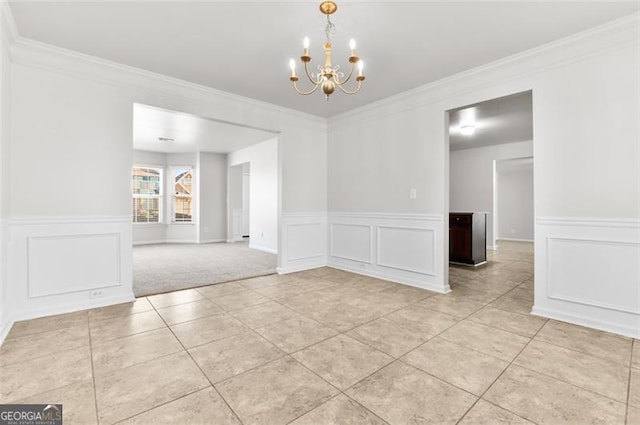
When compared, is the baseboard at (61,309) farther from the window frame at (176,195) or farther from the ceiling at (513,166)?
the ceiling at (513,166)

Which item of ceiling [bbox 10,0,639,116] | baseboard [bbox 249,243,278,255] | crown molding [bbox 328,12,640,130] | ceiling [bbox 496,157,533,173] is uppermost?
ceiling [bbox 10,0,639,116]

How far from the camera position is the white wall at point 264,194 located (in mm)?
6961

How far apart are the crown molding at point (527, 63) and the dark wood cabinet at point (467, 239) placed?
95.8 inches

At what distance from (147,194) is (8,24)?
21.9 ft

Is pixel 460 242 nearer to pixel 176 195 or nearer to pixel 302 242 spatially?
pixel 302 242

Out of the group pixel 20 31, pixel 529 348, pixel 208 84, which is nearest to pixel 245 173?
pixel 208 84

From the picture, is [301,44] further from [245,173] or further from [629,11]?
[245,173]

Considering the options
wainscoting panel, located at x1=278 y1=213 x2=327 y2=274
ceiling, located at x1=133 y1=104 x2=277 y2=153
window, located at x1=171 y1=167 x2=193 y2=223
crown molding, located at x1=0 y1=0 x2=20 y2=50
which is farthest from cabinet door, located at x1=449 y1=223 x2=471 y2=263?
window, located at x1=171 y1=167 x2=193 y2=223

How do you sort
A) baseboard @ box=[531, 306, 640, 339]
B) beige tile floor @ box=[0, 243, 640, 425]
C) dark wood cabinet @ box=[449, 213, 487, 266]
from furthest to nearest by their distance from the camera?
dark wood cabinet @ box=[449, 213, 487, 266], baseboard @ box=[531, 306, 640, 339], beige tile floor @ box=[0, 243, 640, 425]

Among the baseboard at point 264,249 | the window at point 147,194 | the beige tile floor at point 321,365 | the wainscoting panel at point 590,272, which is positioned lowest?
the beige tile floor at point 321,365

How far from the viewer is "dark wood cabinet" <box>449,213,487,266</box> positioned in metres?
5.16

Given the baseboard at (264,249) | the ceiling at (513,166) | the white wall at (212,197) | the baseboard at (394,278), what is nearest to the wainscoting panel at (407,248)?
the baseboard at (394,278)

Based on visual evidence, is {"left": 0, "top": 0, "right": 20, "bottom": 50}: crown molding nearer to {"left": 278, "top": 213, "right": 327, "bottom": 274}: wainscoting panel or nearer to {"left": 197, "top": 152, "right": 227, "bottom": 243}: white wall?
{"left": 278, "top": 213, "right": 327, "bottom": 274}: wainscoting panel

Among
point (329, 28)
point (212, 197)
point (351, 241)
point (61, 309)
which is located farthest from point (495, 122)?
point (212, 197)
